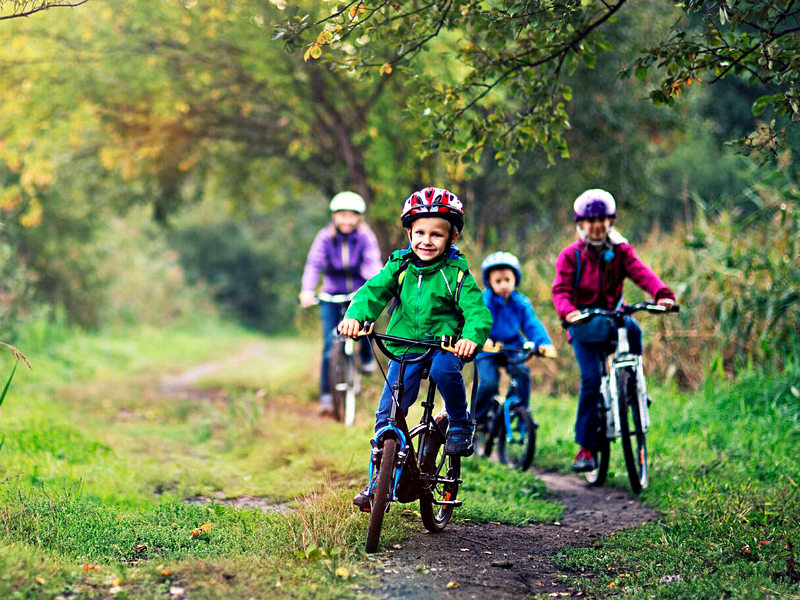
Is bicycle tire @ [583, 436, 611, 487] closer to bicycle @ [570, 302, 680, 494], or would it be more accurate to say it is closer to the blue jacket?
bicycle @ [570, 302, 680, 494]

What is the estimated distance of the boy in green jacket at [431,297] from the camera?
473 centimetres

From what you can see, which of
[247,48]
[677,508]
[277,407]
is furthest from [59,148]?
[677,508]

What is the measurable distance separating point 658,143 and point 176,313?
1684cm

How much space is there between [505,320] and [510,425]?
35.0 inches

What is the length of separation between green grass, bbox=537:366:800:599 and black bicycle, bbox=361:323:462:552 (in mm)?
768

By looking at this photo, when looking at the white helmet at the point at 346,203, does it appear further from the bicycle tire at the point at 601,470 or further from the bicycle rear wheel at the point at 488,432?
the bicycle tire at the point at 601,470

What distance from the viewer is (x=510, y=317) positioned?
291 inches

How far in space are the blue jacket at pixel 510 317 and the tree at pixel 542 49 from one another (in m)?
1.39

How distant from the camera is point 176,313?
2939 cm

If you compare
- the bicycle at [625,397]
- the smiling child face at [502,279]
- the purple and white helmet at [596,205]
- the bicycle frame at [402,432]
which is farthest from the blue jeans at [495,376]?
the bicycle frame at [402,432]

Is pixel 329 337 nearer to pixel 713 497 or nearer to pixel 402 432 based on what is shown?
pixel 713 497

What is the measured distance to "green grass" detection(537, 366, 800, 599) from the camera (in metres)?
4.36

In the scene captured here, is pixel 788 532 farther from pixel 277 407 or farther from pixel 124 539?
pixel 277 407

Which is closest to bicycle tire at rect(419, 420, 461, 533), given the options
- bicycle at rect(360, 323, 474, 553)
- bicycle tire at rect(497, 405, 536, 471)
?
bicycle at rect(360, 323, 474, 553)
